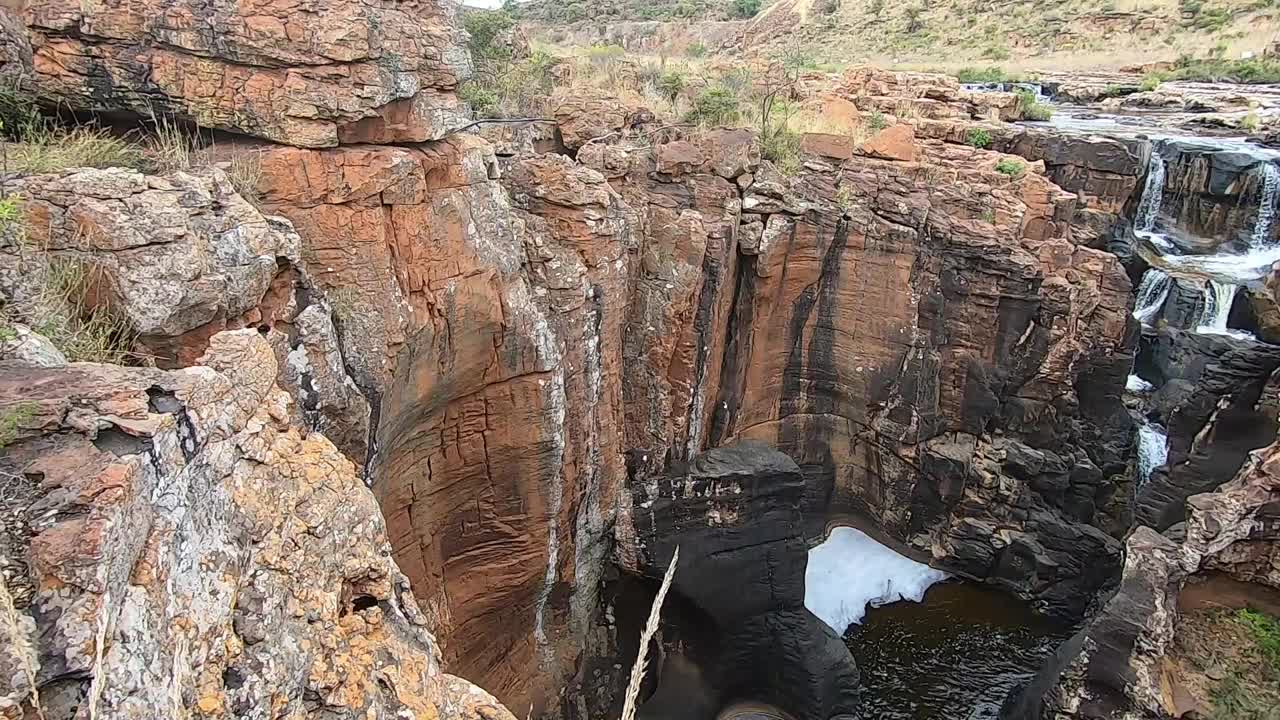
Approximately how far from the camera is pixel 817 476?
13.7 m

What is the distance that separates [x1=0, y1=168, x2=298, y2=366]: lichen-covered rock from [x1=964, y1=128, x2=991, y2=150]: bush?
14571 millimetres

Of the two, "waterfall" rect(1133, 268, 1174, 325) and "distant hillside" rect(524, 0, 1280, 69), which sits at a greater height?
"distant hillside" rect(524, 0, 1280, 69)

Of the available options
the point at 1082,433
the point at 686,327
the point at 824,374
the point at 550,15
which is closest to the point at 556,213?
the point at 686,327

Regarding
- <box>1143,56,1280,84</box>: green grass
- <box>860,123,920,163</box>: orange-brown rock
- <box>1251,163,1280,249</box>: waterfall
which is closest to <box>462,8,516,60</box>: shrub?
<box>860,123,920,163</box>: orange-brown rock

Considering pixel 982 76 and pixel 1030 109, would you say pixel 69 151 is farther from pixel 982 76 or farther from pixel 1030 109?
pixel 982 76

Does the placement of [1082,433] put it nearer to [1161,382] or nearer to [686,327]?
[1161,382]

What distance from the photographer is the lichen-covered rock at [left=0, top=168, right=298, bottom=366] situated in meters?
4.53

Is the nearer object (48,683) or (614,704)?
(48,683)

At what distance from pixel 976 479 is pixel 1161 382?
449 centimetres

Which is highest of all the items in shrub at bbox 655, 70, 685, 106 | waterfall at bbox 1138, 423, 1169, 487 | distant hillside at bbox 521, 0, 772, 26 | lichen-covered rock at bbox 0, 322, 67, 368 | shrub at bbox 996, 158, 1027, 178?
distant hillside at bbox 521, 0, 772, 26

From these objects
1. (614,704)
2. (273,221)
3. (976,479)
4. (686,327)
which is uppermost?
(273,221)

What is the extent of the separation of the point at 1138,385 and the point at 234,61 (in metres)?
15.3

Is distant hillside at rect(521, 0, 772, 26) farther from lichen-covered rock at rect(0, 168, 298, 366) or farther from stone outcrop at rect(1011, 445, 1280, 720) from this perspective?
lichen-covered rock at rect(0, 168, 298, 366)

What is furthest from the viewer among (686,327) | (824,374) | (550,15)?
(550,15)
